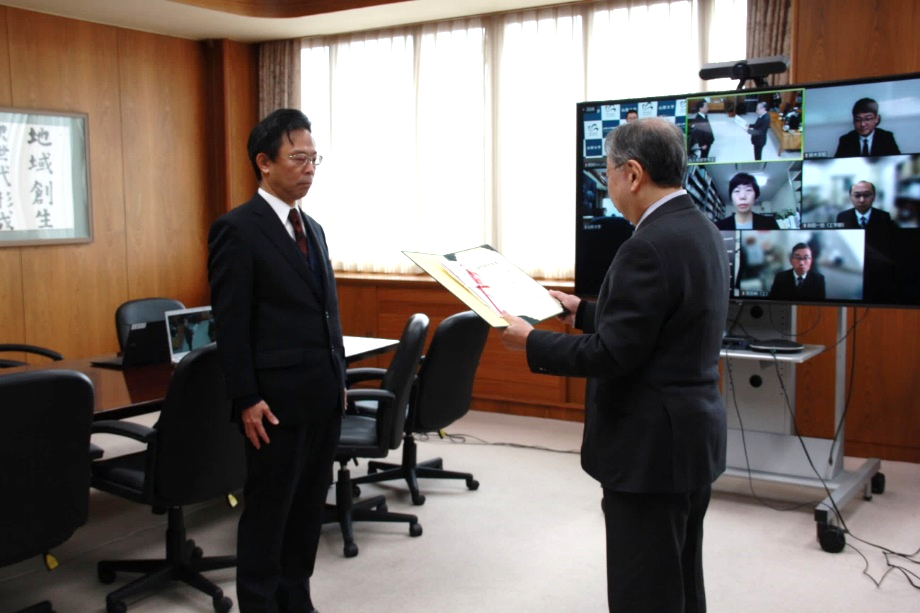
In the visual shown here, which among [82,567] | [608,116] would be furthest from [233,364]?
[608,116]

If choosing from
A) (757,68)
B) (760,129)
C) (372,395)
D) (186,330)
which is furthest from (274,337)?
(757,68)

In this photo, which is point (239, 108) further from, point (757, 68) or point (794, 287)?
point (794, 287)

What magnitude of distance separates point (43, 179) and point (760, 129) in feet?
14.1

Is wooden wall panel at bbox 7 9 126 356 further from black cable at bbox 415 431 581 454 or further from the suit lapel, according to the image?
the suit lapel

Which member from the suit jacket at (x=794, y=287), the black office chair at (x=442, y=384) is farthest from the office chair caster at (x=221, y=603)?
the suit jacket at (x=794, y=287)

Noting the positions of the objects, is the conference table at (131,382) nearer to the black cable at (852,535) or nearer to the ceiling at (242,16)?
the black cable at (852,535)

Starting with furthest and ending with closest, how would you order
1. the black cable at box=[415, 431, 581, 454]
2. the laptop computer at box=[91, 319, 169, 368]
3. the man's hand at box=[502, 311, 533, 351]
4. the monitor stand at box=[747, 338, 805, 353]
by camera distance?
the black cable at box=[415, 431, 581, 454] < the monitor stand at box=[747, 338, 805, 353] < the laptop computer at box=[91, 319, 169, 368] < the man's hand at box=[502, 311, 533, 351]

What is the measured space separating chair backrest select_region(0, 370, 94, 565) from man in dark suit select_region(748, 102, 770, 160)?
280cm

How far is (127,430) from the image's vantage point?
9.28 ft

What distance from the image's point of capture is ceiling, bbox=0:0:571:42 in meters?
5.40

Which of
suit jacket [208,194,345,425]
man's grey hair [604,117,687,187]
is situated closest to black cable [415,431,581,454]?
suit jacket [208,194,345,425]

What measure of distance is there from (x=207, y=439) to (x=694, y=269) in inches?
68.5

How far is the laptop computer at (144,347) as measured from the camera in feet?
12.0

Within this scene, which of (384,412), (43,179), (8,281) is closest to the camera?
(384,412)
